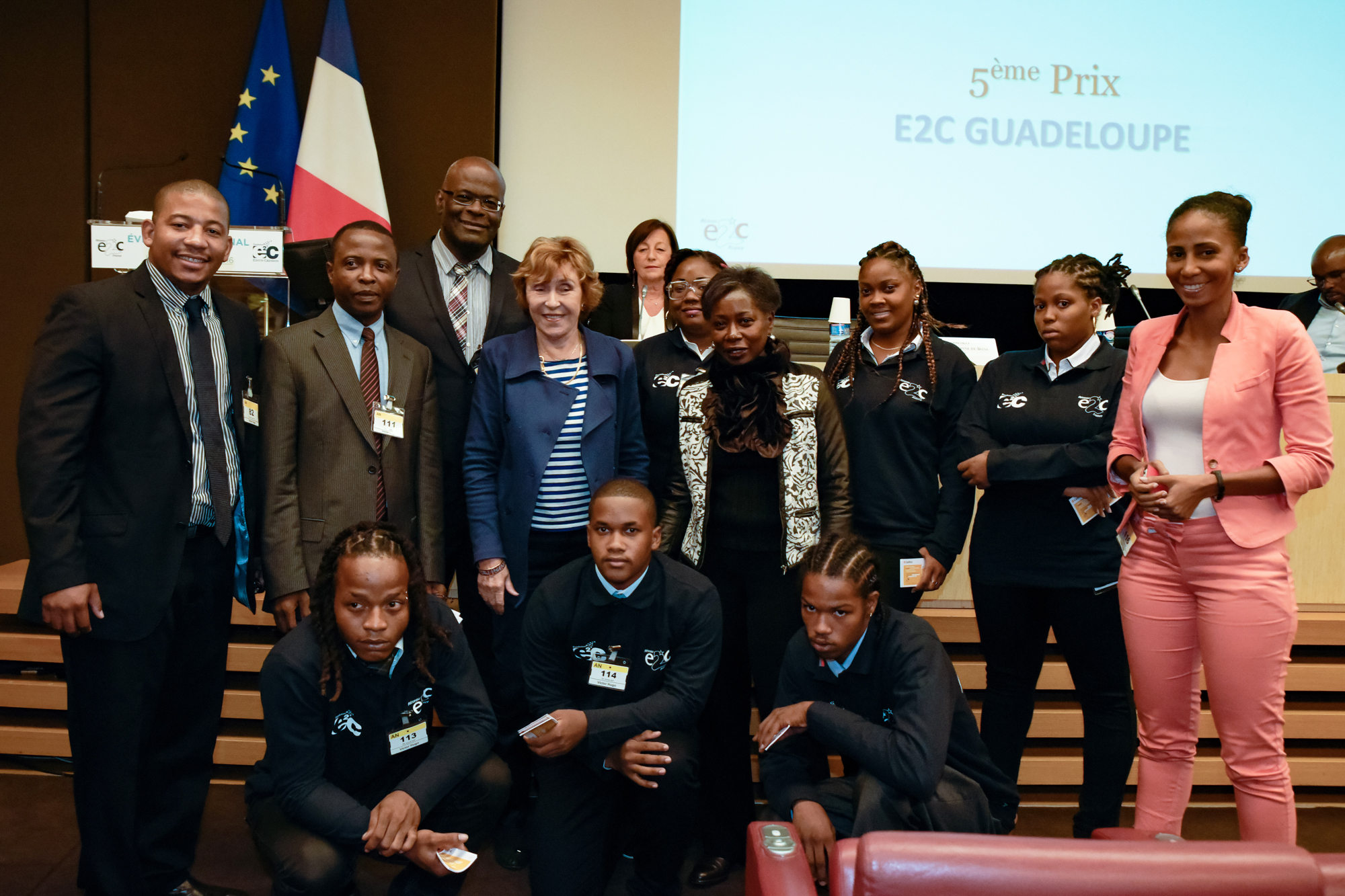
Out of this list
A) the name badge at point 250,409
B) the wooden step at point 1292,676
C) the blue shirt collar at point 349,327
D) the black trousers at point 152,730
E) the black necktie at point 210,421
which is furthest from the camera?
the wooden step at point 1292,676

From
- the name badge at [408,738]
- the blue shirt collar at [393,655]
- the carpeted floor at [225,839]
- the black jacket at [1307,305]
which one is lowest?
the carpeted floor at [225,839]

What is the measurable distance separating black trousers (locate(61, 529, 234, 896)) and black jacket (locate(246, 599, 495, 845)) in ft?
1.05

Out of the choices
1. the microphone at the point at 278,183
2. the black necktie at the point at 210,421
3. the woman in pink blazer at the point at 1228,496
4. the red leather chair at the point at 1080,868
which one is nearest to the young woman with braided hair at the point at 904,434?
the woman in pink blazer at the point at 1228,496

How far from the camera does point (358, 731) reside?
2.14 meters

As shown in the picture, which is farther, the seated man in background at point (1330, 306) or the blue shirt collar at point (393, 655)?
the seated man in background at point (1330, 306)

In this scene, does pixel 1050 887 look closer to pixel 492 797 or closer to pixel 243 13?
pixel 492 797

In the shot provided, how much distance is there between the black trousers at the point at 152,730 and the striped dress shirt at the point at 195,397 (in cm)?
8

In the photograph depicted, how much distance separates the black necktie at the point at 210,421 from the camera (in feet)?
7.54

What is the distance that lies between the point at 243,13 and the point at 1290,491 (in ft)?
16.1

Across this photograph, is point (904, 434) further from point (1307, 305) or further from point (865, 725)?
point (1307, 305)

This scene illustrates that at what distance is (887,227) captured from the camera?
467 centimetres

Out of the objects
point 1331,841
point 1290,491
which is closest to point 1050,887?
point 1290,491

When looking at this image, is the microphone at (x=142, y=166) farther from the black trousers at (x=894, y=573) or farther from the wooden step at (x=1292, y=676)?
the wooden step at (x=1292, y=676)

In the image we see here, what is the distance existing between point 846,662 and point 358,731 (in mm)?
1132
